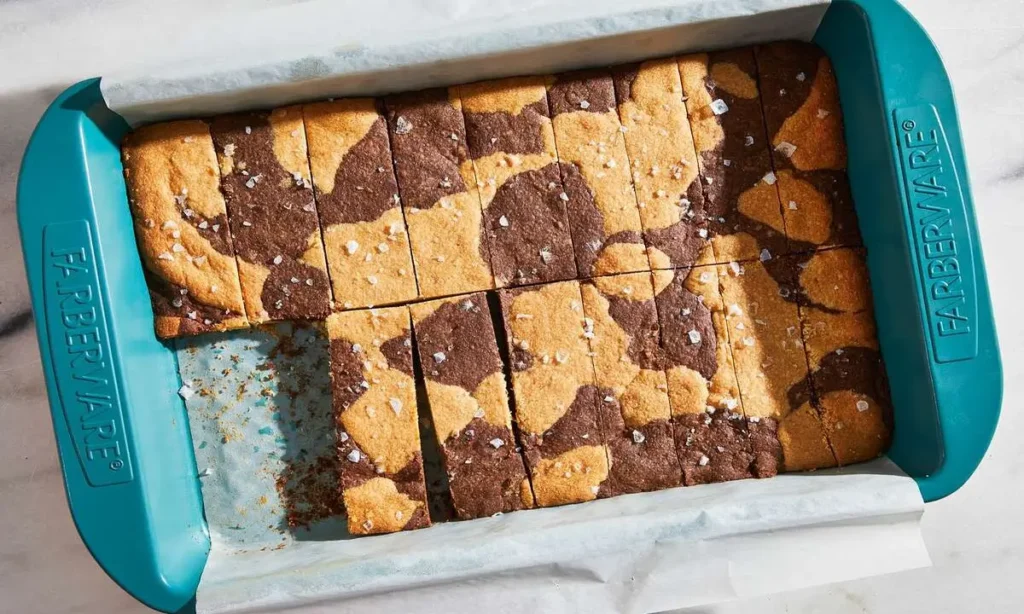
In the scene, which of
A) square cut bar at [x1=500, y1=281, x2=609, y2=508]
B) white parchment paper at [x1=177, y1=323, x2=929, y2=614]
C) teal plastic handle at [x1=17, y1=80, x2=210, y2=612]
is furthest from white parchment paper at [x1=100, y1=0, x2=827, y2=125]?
white parchment paper at [x1=177, y1=323, x2=929, y2=614]

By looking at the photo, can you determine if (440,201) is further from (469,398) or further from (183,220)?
(183,220)

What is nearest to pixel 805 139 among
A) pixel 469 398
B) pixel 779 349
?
pixel 779 349

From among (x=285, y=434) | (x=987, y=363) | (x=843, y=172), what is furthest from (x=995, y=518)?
(x=285, y=434)

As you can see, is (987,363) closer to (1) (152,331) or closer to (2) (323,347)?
(2) (323,347)

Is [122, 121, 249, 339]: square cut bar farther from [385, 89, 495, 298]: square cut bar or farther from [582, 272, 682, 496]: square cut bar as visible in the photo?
[582, 272, 682, 496]: square cut bar

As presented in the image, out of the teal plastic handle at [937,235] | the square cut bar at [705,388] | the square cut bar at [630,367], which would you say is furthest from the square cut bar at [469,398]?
the teal plastic handle at [937,235]

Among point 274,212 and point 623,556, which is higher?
point 274,212
